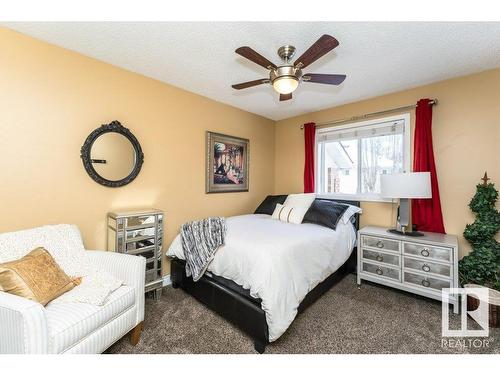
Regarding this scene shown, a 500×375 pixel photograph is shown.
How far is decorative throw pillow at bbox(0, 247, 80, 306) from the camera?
1315 mm

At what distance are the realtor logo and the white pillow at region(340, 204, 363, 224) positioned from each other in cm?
112

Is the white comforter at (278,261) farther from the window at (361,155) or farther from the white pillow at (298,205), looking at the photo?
the window at (361,155)

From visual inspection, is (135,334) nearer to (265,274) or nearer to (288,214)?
(265,274)

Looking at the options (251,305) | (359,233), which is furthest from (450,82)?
(251,305)

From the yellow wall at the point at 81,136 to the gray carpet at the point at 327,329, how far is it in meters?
1.00

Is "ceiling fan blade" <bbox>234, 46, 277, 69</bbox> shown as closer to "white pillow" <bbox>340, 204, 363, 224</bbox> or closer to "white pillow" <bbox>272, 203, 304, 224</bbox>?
"white pillow" <bbox>272, 203, 304, 224</bbox>

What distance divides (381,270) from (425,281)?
395mm

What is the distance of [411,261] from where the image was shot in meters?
2.38

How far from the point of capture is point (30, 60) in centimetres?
187

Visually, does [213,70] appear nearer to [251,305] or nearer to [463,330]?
[251,305]

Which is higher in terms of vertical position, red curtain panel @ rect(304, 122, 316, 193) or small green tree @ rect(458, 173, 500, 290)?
red curtain panel @ rect(304, 122, 316, 193)

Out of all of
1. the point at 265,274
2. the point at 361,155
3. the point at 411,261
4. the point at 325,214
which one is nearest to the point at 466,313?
the point at 411,261

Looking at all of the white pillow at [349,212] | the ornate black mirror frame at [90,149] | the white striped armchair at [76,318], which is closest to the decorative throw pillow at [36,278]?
the white striped armchair at [76,318]

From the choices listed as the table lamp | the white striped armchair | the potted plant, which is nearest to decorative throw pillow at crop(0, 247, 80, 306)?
the white striped armchair
